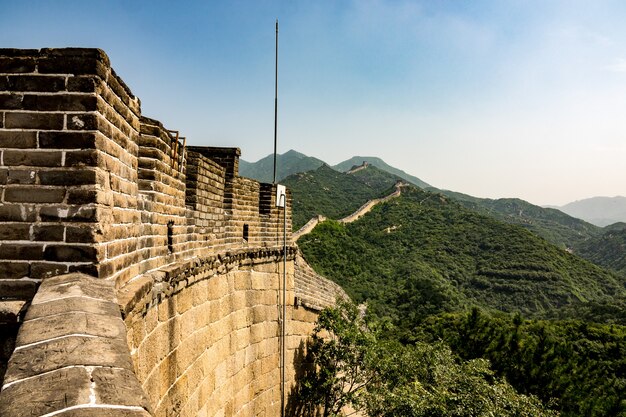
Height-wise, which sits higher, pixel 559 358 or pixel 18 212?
pixel 18 212

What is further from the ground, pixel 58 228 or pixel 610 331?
pixel 58 228

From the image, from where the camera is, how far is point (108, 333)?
5.33 feet

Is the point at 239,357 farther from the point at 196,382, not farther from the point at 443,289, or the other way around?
the point at 443,289

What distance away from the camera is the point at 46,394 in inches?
47.1

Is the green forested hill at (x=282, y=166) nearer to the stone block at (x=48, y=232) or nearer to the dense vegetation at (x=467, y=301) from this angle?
the dense vegetation at (x=467, y=301)

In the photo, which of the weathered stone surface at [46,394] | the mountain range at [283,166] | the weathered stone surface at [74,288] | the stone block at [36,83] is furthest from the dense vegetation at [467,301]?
the mountain range at [283,166]

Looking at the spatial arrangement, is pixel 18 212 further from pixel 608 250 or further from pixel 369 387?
pixel 608 250

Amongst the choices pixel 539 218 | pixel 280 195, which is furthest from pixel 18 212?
pixel 539 218

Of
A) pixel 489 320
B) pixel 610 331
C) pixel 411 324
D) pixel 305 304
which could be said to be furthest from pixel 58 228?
pixel 411 324

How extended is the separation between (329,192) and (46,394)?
66041 millimetres

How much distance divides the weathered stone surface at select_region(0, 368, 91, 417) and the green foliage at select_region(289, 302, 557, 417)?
22.4 feet

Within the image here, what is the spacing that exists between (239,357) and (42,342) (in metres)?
4.44

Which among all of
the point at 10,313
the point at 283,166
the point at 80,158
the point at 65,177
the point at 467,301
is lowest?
the point at 467,301

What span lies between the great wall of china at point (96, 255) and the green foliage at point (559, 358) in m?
12.3
